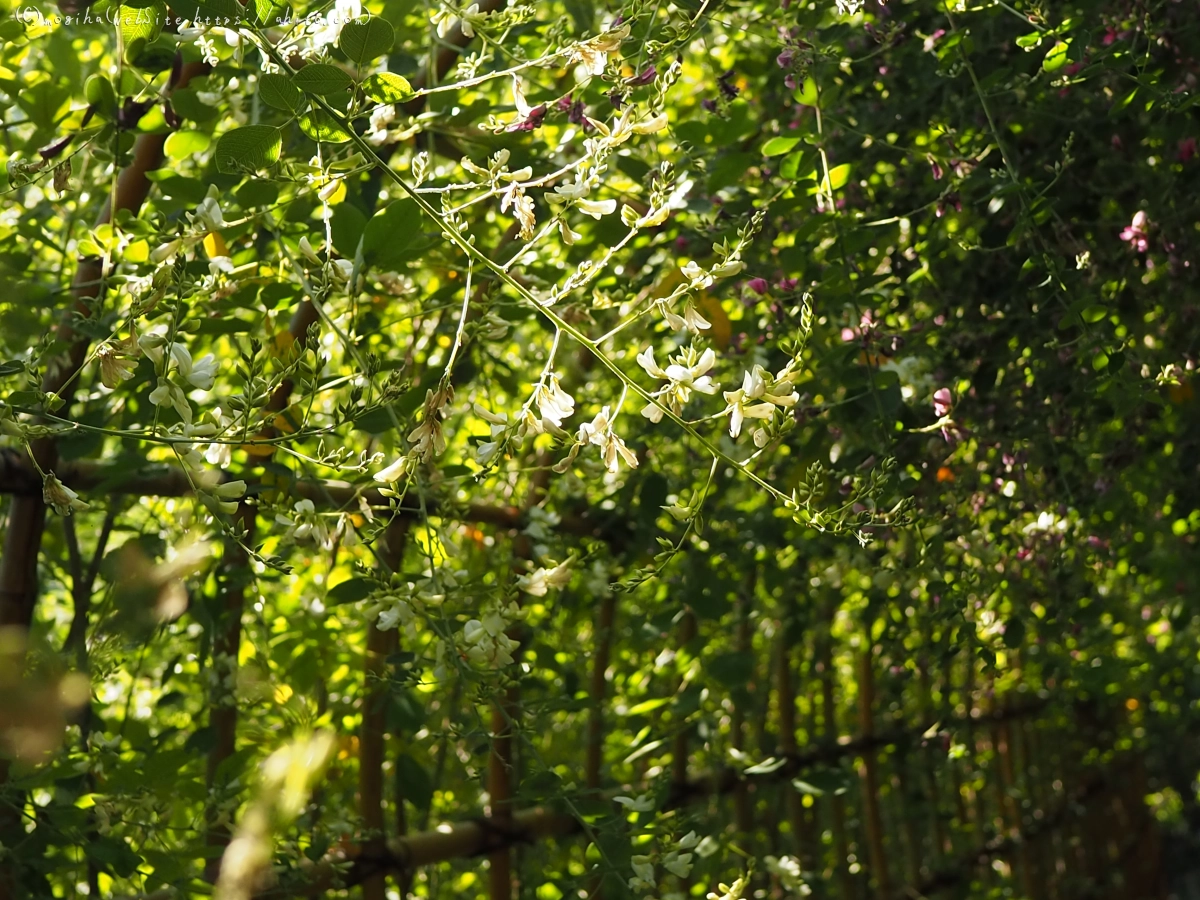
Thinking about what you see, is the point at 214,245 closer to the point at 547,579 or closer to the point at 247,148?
the point at 247,148

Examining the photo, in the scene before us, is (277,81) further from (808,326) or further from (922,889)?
(922,889)

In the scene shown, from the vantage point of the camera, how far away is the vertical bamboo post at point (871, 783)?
Answer: 195 centimetres

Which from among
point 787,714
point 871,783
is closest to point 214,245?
point 787,714

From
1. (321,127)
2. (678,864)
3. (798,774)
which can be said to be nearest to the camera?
(321,127)

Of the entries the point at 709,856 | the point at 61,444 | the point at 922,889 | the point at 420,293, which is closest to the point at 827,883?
the point at 922,889

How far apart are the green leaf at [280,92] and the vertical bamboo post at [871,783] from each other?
1.42 meters

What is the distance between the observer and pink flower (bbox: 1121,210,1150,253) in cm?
112

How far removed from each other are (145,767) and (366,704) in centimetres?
38

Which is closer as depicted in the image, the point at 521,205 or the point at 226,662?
the point at 521,205

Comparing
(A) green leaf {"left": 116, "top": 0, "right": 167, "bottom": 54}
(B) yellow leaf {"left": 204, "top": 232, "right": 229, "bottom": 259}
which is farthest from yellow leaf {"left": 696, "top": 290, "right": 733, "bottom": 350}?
(A) green leaf {"left": 116, "top": 0, "right": 167, "bottom": 54}

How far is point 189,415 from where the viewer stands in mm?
637

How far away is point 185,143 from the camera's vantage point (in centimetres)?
97

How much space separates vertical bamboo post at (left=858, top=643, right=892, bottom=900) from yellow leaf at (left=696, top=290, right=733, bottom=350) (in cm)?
85

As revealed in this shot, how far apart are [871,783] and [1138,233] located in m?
1.19
